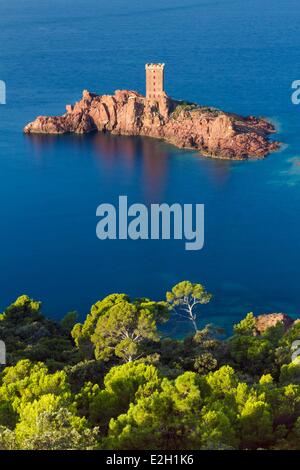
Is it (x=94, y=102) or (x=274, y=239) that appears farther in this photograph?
(x=94, y=102)

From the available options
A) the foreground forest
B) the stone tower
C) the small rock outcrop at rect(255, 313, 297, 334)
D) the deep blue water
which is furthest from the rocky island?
the foreground forest

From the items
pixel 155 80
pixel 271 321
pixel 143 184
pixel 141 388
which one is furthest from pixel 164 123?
pixel 141 388

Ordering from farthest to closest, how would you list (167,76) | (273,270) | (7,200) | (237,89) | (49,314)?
(167,76) → (237,89) → (7,200) → (273,270) → (49,314)

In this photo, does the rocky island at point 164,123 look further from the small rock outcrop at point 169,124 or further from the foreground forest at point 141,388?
the foreground forest at point 141,388

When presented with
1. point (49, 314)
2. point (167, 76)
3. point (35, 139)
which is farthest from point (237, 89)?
point (49, 314)

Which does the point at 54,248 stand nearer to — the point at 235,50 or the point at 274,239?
the point at 274,239

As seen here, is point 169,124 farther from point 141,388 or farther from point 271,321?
point 141,388

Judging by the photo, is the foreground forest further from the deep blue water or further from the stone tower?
the stone tower
